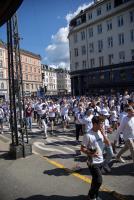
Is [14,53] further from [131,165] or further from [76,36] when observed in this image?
[76,36]

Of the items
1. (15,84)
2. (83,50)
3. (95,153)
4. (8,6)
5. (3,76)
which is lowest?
(95,153)

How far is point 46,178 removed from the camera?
9.10 meters

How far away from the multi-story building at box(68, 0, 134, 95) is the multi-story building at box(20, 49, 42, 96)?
4036 centimetres

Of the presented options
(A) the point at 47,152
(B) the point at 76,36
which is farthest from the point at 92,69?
(A) the point at 47,152

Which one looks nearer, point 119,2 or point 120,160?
point 120,160

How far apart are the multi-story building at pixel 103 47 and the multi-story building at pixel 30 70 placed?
4036 centimetres

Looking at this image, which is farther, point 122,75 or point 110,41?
point 110,41

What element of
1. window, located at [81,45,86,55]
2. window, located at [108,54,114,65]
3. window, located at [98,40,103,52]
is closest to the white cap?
window, located at [108,54,114,65]

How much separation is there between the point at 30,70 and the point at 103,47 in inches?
2125

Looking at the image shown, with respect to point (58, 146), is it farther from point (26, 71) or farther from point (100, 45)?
point (26, 71)

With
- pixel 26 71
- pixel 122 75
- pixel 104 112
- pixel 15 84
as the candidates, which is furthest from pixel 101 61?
pixel 26 71

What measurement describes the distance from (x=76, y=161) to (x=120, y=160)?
1653 millimetres

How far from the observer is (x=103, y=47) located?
5562 centimetres

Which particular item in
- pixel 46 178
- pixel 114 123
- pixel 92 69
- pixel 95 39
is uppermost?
pixel 95 39
